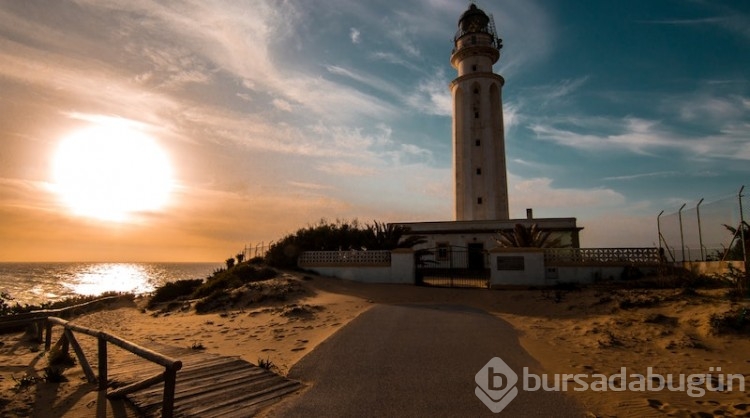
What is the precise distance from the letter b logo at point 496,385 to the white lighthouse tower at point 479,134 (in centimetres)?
2534

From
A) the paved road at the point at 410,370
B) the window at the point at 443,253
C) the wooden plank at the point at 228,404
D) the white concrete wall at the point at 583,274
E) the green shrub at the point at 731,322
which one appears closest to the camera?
the wooden plank at the point at 228,404

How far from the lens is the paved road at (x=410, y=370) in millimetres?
5746

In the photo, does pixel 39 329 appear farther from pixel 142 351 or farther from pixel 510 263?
pixel 510 263

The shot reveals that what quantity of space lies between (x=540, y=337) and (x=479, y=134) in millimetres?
25439

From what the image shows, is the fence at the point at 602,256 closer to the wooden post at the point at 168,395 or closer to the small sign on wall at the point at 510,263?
the small sign on wall at the point at 510,263

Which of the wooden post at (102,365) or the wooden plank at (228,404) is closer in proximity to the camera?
the wooden plank at (228,404)

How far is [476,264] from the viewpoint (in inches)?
1097

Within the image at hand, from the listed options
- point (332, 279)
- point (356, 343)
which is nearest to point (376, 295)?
point (332, 279)

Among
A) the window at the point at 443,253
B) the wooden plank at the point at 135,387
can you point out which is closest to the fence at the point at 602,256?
the window at the point at 443,253

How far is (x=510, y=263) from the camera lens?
58.6 ft

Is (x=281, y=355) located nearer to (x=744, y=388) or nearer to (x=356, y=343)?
(x=356, y=343)

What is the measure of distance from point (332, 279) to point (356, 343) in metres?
11.7

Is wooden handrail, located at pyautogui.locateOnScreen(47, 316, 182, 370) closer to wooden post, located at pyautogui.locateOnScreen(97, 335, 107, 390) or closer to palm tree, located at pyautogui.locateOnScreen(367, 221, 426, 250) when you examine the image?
wooden post, located at pyautogui.locateOnScreen(97, 335, 107, 390)

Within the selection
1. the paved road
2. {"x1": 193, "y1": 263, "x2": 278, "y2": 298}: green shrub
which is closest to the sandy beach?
the paved road
